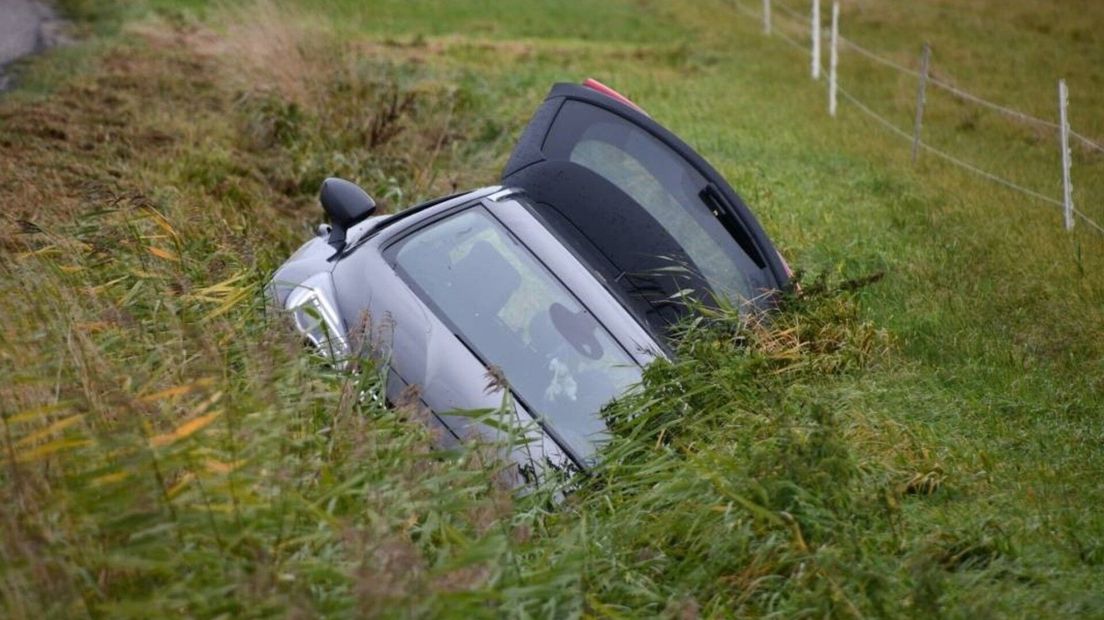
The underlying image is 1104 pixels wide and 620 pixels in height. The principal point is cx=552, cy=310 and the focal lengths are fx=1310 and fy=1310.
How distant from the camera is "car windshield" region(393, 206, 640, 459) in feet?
16.0

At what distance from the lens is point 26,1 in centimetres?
1859

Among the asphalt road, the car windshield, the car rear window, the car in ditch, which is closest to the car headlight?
the car in ditch

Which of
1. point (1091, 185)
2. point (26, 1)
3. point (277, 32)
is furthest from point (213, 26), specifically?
point (1091, 185)

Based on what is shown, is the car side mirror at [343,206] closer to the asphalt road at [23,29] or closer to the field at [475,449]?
the field at [475,449]

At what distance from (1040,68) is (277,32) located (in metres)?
11.6

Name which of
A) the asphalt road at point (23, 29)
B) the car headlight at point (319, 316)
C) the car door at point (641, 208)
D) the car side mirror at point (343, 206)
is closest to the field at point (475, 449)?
the car headlight at point (319, 316)

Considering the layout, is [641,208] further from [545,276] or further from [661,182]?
[545,276]

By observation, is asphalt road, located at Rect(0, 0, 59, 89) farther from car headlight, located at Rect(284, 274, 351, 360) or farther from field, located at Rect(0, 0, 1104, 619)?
car headlight, located at Rect(284, 274, 351, 360)

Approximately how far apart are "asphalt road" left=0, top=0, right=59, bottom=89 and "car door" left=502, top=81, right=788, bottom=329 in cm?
827

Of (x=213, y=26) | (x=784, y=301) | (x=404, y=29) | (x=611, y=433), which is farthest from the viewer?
(x=404, y=29)

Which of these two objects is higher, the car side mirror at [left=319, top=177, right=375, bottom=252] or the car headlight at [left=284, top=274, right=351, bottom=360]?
the car side mirror at [left=319, top=177, right=375, bottom=252]

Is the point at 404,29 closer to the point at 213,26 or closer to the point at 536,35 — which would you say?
the point at 536,35

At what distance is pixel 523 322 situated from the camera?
5.16 m

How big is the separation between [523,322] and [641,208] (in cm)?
111
